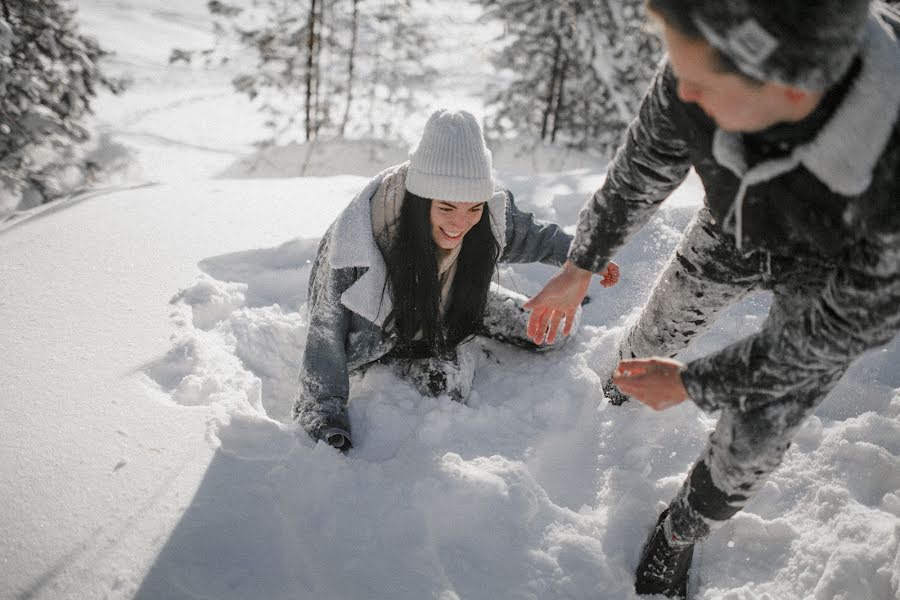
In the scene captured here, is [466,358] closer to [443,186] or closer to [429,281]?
[429,281]

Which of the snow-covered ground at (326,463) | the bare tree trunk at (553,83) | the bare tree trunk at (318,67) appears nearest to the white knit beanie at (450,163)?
the snow-covered ground at (326,463)

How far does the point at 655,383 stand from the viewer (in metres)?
1.42

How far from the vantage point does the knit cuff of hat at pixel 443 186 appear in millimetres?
2098

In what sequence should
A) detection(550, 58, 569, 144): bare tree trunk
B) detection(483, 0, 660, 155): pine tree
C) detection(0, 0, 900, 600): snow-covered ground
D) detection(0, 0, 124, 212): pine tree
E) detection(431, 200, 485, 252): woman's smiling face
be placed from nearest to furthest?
1. detection(0, 0, 900, 600): snow-covered ground
2. detection(431, 200, 485, 252): woman's smiling face
3. detection(0, 0, 124, 212): pine tree
4. detection(483, 0, 660, 155): pine tree
5. detection(550, 58, 569, 144): bare tree trunk

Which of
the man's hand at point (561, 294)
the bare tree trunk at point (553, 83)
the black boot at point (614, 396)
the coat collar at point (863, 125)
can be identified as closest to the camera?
the coat collar at point (863, 125)

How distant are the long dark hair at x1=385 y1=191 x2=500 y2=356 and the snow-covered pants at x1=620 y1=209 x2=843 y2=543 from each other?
790 mm

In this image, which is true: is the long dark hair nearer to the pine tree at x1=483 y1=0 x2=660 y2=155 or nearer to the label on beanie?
the label on beanie

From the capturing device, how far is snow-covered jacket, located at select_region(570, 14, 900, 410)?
104cm

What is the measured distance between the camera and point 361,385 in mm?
2691

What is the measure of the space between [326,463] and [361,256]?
0.82 metres

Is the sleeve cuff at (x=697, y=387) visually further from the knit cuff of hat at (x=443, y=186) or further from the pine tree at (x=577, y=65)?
the pine tree at (x=577, y=65)

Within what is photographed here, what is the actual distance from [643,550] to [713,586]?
9.7 inches

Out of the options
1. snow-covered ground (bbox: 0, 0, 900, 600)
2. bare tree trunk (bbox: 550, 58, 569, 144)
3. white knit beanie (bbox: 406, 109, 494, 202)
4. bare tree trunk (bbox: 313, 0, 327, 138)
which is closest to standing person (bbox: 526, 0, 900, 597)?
snow-covered ground (bbox: 0, 0, 900, 600)

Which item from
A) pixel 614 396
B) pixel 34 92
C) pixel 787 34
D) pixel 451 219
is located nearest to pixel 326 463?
pixel 451 219
